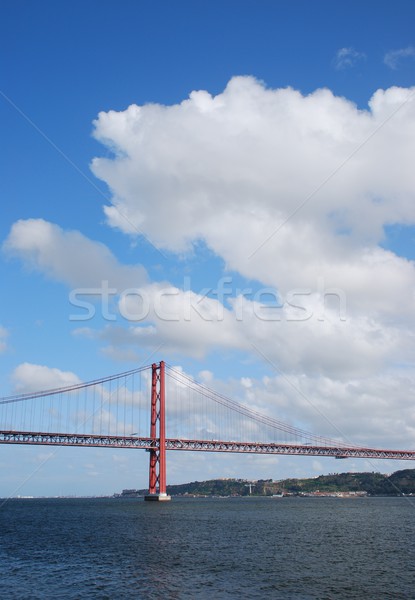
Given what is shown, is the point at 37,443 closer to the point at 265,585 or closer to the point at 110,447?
the point at 110,447

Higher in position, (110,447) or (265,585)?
(110,447)

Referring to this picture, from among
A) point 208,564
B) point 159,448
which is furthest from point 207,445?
point 208,564

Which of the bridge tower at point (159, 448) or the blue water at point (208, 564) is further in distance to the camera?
the bridge tower at point (159, 448)

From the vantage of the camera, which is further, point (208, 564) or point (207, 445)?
point (207, 445)

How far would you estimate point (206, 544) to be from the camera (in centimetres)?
3753

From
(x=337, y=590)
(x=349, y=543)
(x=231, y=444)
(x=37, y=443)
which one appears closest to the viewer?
(x=337, y=590)

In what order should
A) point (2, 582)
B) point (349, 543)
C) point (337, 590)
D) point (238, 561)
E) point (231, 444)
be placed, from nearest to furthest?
point (337, 590), point (2, 582), point (238, 561), point (349, 543), point (231, 444)

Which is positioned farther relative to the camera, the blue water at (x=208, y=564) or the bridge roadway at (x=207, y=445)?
the bridge roadway at (x=207, y=445)

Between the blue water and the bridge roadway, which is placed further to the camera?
Answer: the bridge roadway

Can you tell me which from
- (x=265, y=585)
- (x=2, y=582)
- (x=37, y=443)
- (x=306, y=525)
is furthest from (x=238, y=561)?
(x=37, y=443)

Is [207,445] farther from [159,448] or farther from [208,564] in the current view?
[208,564]

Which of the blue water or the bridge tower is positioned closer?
the blue water

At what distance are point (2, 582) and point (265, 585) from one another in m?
11.5

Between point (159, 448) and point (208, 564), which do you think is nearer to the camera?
point (208, 564)
